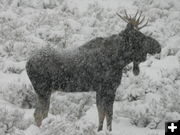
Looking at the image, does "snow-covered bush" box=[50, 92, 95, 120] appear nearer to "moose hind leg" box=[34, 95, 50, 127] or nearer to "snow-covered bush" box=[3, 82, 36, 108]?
"snow-covered bush" box=[3, 82, 36, 108]

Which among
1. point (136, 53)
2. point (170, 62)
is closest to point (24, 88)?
point (136, 53)

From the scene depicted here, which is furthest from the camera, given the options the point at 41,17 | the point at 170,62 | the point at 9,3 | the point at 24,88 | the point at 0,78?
the point at 9,3

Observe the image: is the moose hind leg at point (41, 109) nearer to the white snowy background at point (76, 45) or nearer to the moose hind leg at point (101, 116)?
the white snowy background at point (76, 45)

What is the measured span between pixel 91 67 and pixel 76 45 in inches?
184

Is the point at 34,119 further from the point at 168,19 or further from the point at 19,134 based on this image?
the point at 168,19

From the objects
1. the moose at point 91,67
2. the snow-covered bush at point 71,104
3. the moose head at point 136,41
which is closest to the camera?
the moose at point 91,67

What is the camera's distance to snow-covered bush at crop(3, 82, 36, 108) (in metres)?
9.23

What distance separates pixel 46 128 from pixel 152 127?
3039 millimetres

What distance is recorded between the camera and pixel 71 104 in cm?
929

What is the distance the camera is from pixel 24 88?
9.51 m

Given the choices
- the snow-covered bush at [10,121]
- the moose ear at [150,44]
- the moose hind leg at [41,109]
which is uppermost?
the moose ear at [150,44]

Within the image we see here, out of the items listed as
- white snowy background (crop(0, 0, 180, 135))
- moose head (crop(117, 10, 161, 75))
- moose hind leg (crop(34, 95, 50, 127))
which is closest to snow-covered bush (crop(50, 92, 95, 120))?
white snowy background (crop(0, 0, 180, 135))

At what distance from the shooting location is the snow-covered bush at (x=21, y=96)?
923cm

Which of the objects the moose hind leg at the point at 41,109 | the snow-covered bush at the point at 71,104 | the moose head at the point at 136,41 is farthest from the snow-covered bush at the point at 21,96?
the moose head at the point at 136,41
